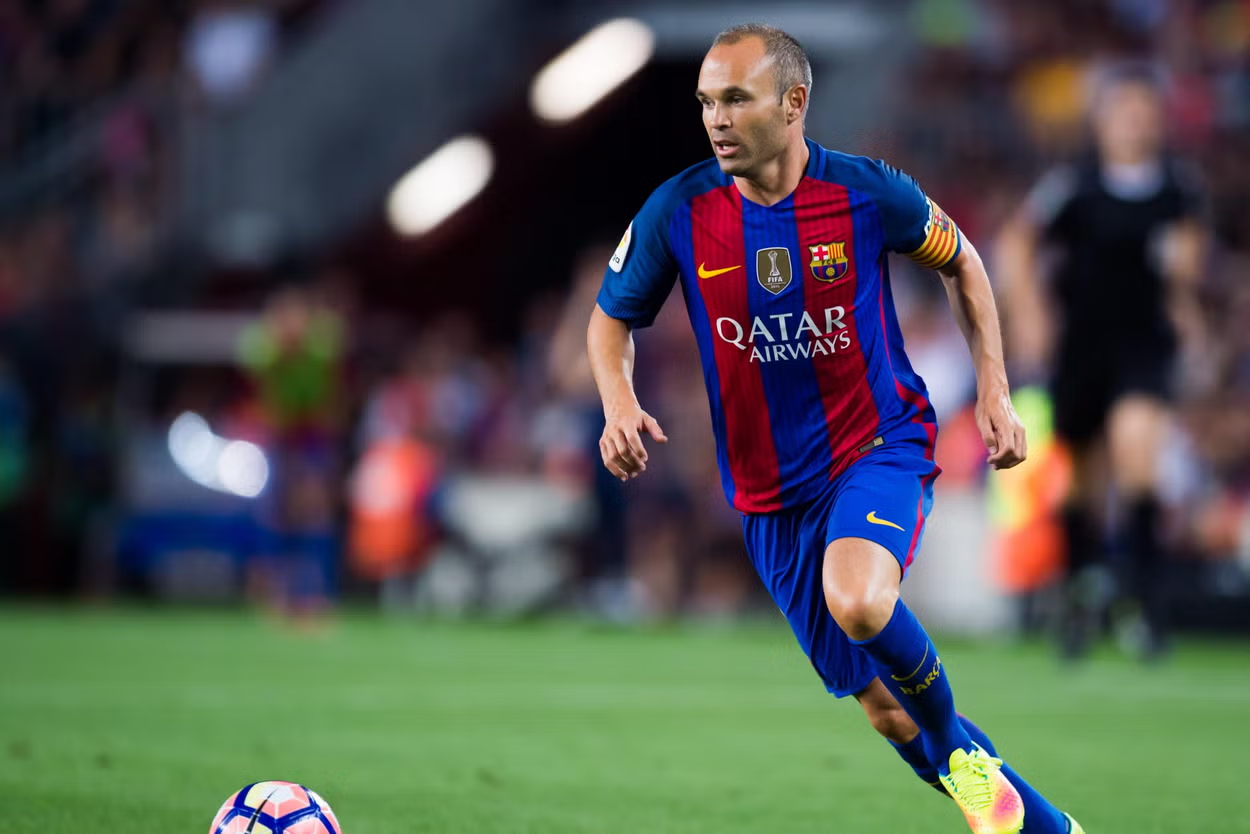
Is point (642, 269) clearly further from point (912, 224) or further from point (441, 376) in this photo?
point (441, 376)

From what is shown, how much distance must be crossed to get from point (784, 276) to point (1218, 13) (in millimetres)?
17160

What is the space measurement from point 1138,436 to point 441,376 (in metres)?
9.30

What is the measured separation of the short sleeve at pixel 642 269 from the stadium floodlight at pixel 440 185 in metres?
17.4

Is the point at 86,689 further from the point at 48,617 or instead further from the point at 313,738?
the point at 48,617

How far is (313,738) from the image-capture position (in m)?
7.62

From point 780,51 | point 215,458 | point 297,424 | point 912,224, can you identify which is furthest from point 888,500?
point 215,458

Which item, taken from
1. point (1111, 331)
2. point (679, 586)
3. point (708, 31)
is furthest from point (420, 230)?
point (1111, 331)

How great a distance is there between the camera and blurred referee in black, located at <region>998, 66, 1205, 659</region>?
412 inches

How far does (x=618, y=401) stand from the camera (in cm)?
506

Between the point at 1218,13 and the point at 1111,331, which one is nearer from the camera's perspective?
the point at 1111,331

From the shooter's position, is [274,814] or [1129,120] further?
[1129,120]

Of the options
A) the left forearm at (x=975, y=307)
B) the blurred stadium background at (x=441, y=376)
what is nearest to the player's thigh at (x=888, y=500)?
the left forearm at (x=975, y=307)

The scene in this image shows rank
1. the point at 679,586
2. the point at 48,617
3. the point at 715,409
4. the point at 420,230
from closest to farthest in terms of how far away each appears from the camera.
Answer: the point at 715,409, the point at 48,617, the point at 679,586, the point at 420,230

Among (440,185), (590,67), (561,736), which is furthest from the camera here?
(590,67)
